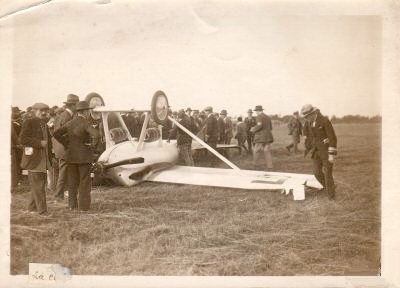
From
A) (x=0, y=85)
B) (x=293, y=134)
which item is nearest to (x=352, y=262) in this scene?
(x=293, y=134)

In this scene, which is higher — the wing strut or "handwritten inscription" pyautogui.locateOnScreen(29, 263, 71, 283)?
the wing strut

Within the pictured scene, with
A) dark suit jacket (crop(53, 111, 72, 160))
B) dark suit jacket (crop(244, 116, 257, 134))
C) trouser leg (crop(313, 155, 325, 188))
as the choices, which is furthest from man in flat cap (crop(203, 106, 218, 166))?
dark suit jacket (crop(53, 111, 72, 160))

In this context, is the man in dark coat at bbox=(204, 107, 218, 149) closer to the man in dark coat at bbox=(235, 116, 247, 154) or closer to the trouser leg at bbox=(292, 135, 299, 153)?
the man in dark coat at bbox=(235, 116, 247, 154)

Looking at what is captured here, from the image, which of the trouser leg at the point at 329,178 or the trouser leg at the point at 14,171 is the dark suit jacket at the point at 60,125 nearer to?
the trouser leg at the point at 14,171

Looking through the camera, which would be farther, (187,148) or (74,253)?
(187,148)

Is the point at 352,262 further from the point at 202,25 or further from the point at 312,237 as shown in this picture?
the point at 202,25

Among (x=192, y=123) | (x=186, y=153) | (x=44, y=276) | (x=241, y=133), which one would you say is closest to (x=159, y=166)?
(x=186, y=153)
